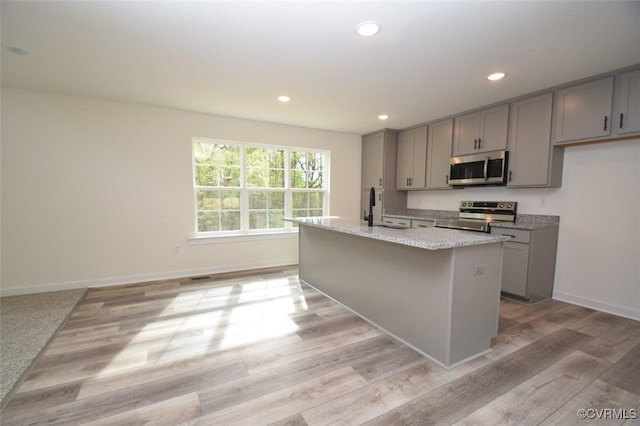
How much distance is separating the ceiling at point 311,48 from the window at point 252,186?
3.56ft

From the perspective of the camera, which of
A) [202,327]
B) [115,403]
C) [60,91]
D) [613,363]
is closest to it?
[115,403]

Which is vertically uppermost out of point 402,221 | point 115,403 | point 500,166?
point 500,166

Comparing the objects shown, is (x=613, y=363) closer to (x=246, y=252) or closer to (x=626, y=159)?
(x=626, y=159)

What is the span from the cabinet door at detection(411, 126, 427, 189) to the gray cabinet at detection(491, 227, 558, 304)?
1644 millimetres

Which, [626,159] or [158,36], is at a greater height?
[158,36]

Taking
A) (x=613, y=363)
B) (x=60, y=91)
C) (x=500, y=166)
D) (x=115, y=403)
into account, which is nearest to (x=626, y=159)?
(x=500, y=166)

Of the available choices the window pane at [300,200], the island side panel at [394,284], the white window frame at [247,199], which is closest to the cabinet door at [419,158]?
the white window frame at [247,199]

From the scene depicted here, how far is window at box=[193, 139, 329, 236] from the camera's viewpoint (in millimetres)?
4359

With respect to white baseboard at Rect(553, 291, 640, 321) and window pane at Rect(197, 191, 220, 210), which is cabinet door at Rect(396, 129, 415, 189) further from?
window pane at Rect(197, 191, 220, 210)

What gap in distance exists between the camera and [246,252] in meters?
4.61

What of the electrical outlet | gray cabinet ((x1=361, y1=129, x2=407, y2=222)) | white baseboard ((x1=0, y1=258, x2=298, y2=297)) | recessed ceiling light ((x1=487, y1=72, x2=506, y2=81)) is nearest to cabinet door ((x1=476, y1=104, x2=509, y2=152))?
recessed ceiling light ((x1=487, y1=72, x2=506, y2=81))

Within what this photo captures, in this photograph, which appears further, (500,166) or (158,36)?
(500,166)

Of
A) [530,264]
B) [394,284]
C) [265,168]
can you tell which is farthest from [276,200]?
[530,264]

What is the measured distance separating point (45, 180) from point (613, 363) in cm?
597
